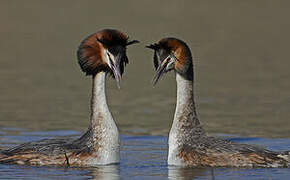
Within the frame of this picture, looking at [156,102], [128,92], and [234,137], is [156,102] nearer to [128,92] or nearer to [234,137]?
[128,92]

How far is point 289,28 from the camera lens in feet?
131

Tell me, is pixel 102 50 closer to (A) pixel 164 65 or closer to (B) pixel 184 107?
(A) pixel 164 65

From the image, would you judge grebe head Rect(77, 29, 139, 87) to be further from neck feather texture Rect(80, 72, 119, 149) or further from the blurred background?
the blurred background

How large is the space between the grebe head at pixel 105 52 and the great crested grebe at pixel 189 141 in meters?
0.55

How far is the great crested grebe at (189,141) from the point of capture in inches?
626

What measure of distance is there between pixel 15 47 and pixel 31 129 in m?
15.5

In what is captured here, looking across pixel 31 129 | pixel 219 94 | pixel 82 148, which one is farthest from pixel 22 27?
pixel 82 148

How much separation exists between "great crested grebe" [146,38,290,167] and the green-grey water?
11.5 ft

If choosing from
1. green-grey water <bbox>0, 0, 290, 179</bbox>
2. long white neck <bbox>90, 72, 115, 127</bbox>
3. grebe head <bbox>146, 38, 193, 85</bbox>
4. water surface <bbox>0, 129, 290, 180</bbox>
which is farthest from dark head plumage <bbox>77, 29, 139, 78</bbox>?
green-grey water <bbox>0, 0, 290, 179</bbox>

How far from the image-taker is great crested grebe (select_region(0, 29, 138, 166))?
16391mm

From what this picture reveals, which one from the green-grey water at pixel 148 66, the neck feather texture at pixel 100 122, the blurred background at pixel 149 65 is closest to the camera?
the neck feather texture at pixel 100 122

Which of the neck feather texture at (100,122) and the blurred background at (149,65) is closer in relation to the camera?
the neck feather texture at (100,122)

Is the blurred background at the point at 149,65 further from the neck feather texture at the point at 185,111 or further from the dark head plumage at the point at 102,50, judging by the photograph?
the dark head plumage at the point at 102,50

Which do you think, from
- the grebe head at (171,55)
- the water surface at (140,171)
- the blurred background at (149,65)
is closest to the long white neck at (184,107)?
the grebe head at (171,55)
